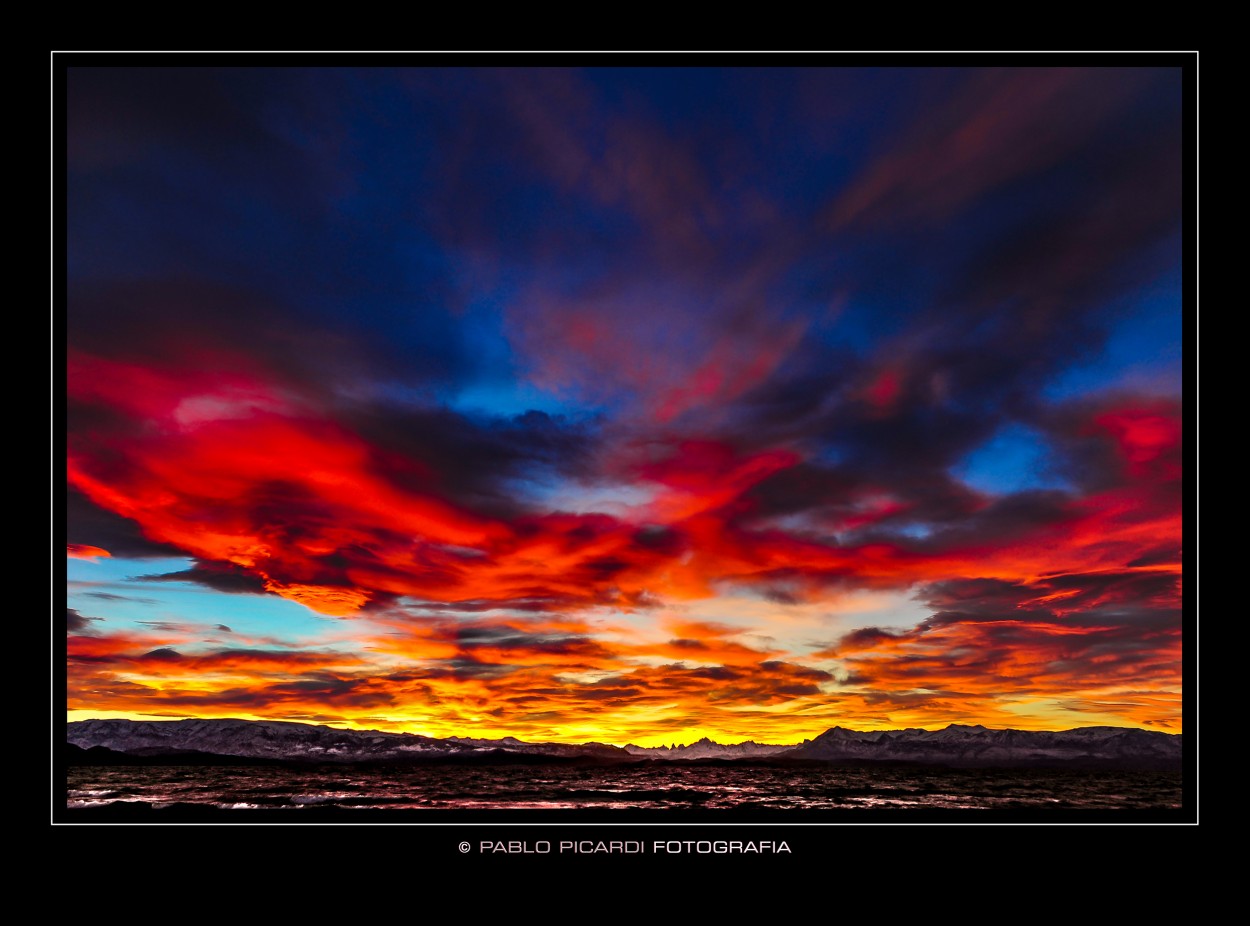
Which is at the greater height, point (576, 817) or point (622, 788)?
point (576, 817)

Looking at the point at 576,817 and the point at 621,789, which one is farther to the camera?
the point at 621,789

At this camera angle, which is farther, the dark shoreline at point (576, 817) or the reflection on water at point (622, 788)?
the reflection on water at point (622, 788)

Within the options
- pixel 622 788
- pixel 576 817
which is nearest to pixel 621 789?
pixel 622 788

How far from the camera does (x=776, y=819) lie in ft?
13.1

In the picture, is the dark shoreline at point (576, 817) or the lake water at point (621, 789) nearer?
the dark shoreline at point (576, 817)

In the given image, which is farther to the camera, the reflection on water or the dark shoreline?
the reflection on water

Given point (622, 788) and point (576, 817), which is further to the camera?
point (622, 788)

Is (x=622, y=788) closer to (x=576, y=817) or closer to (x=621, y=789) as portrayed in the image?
(x=621, y=789)

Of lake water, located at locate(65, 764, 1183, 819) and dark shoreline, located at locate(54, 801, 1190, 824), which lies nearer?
dark shoreline, located at locate(54, 801, 1190, 824)

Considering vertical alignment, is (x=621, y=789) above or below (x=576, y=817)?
below

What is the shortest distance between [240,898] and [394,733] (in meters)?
1.71

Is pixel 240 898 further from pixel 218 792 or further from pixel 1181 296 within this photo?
pixel 1181 296

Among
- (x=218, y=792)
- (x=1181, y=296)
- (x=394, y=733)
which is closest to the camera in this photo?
(x=1181, y=296)
